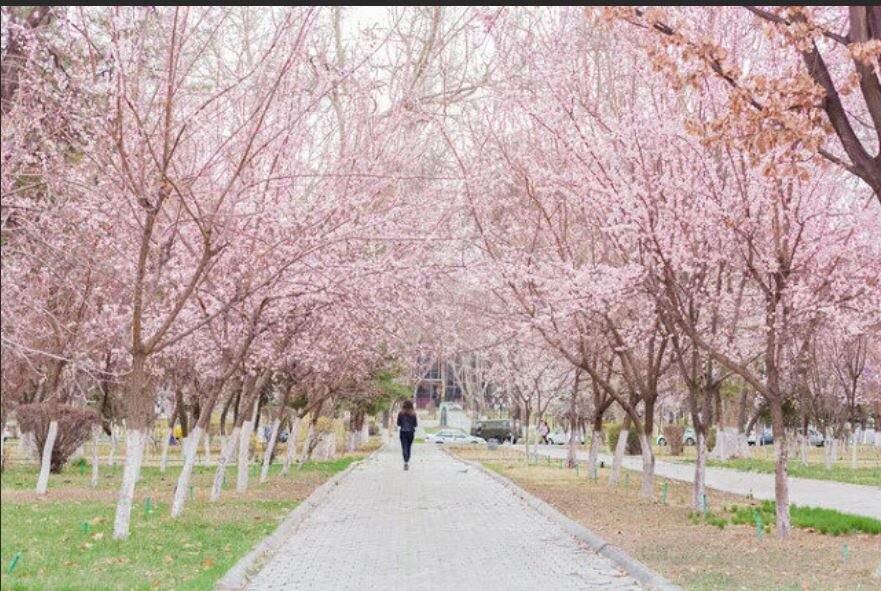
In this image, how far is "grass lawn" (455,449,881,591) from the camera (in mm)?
10344

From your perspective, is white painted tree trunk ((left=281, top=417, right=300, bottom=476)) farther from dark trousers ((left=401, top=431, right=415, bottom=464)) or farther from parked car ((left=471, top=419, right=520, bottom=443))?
parked car ((left=471, top=419, right=520, bottom=443))

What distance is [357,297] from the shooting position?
13.7 metres

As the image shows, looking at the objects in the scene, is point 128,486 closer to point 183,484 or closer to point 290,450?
point 183,484

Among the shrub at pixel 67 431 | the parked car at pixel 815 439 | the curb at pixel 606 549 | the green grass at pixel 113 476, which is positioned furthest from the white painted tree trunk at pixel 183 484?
the parked car at pixel 815 439

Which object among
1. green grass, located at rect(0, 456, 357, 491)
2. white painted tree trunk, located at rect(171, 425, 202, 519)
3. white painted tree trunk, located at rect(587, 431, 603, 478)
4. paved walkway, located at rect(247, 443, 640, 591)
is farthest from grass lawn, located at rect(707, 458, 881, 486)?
white painted tree trunk, located at rect(171, 425, 202, 519)

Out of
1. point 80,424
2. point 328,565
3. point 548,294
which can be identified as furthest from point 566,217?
point 80,424

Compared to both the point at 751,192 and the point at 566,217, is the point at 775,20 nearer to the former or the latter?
the point at 751,192

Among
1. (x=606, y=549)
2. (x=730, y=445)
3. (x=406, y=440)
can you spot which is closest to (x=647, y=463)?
(x=606, y=549)

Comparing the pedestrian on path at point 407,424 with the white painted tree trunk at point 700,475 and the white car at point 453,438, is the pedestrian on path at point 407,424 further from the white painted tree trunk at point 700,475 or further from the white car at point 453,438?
the white car at point 453,438

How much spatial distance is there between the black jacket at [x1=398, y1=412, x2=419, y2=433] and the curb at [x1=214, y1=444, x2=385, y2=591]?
8614 mm

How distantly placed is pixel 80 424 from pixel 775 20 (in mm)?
21631

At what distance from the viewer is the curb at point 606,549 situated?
9828 mm

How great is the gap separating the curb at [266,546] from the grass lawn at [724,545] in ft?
12.6

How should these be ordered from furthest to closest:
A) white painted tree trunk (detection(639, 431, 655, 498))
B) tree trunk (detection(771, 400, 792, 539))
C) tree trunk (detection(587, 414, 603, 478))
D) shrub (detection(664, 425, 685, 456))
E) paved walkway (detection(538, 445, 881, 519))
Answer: shrub (detection(664, 425, 685, 456)), tree trunk (detection(587, 414, 603, 478)), paved walkway (detection(538, 445, 881, 519)), white painted tree trunk (detection(639, 431, 655, 498)), tree trunk (detection(771, 400, 792, 539))
